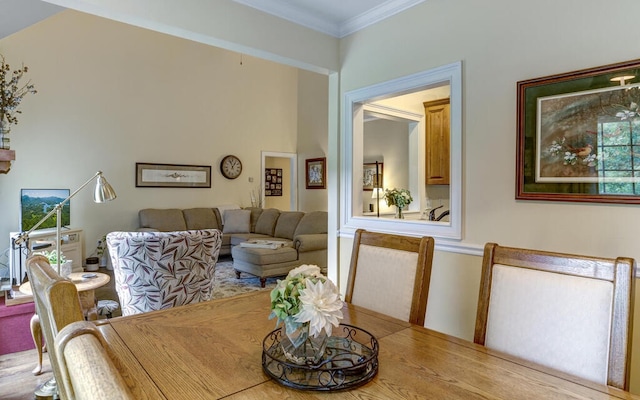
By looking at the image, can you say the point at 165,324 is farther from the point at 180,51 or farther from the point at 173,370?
the point at 180,51

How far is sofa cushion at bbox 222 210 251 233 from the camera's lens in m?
6.76

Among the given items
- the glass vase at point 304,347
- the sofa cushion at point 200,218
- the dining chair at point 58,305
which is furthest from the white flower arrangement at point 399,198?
the sofa cushion at point 200,218

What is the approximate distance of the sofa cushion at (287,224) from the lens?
605 centimetres

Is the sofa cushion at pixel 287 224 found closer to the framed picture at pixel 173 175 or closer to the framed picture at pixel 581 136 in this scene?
the framed picture at pixel 173 175

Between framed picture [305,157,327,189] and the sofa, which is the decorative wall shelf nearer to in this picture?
the sofa

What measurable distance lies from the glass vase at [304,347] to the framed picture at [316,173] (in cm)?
657

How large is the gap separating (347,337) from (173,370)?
56 cm

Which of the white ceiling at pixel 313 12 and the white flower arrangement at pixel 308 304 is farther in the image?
the white ceiling at pixel 313 12

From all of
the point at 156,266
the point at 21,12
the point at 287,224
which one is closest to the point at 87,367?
the point at 156,266

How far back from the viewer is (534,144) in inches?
82.6

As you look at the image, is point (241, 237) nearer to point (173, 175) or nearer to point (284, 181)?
point (173, 175)

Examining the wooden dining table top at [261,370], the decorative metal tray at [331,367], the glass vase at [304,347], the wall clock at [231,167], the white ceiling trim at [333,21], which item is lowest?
the wooden dining table top at [261,370]

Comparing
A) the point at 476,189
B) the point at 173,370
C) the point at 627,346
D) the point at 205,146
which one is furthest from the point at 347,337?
the point at 205,146

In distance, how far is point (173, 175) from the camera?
21.8 ft
